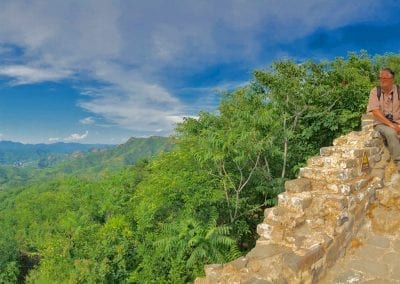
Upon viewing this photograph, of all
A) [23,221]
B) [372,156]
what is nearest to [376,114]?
[372,156]

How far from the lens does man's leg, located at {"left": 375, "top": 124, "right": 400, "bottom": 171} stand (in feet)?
19.0

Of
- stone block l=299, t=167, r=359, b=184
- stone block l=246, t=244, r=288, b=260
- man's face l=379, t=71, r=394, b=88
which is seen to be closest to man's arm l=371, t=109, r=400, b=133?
man's face l=379, t=71, r=394, b=88

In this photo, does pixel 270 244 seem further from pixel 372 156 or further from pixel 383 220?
pixel 372 156

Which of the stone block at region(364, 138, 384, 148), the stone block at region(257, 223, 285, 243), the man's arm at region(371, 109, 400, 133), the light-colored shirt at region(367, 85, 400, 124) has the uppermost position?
the light-colored shirt at region(367, 85, 400, 124)

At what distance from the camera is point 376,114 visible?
19.7 feet

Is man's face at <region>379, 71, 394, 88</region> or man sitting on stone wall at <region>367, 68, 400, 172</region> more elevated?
man's face at <region>379, 71, 394, 88</region>

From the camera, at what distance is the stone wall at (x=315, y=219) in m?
3.91

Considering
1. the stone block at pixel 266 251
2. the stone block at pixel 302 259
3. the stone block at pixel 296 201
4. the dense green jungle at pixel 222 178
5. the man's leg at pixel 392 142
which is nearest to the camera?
the stone block at pixel 302 259

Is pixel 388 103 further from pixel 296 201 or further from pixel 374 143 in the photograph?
pixel 296 201

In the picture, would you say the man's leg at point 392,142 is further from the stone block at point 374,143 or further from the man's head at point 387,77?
the man's head at point 387,77

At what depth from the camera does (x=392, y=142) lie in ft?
19.2

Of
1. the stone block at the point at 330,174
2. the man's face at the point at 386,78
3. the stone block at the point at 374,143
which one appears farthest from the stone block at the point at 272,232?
the man's face at the point at 386,78

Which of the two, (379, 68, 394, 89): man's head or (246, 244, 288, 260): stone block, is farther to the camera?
(379, 68, 394, 89): man's head

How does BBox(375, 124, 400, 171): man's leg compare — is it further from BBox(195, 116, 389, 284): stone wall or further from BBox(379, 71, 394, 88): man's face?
BBox(379, 71, 394, 88): man's face
